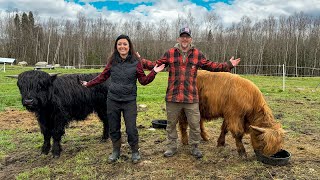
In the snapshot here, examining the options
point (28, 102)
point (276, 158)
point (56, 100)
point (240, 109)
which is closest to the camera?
point (276, 158)

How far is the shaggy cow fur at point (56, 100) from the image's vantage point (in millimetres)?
5184

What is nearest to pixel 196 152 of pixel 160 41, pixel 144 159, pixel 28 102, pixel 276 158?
pixel 144 159

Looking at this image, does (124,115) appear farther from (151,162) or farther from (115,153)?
(151,162)

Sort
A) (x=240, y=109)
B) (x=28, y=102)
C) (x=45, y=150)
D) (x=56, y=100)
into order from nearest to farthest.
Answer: (x=28, y=102) → (x=240, y=109) → (x=56, y=100) → (x=45, y=150)

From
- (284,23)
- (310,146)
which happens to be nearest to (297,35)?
(284,23)

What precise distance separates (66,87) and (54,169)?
66.4 inches

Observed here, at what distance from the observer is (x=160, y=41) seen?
71625 millimetres

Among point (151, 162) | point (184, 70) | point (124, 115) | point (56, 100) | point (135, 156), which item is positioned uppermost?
point (184, 70)

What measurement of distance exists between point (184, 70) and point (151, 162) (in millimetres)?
1725

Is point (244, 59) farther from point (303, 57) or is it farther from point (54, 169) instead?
point (54, 169)

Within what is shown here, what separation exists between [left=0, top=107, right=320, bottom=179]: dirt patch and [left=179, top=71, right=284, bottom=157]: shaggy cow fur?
16.8 inches

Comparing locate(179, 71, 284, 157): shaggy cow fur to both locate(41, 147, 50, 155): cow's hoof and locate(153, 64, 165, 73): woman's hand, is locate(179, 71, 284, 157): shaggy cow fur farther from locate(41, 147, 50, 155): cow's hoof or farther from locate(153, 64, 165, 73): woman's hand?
locate(41, 147, 50, 155): cow's hoof

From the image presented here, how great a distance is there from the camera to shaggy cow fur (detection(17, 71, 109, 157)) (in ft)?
17.0

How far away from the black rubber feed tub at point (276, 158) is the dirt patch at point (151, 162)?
0.07 meters
